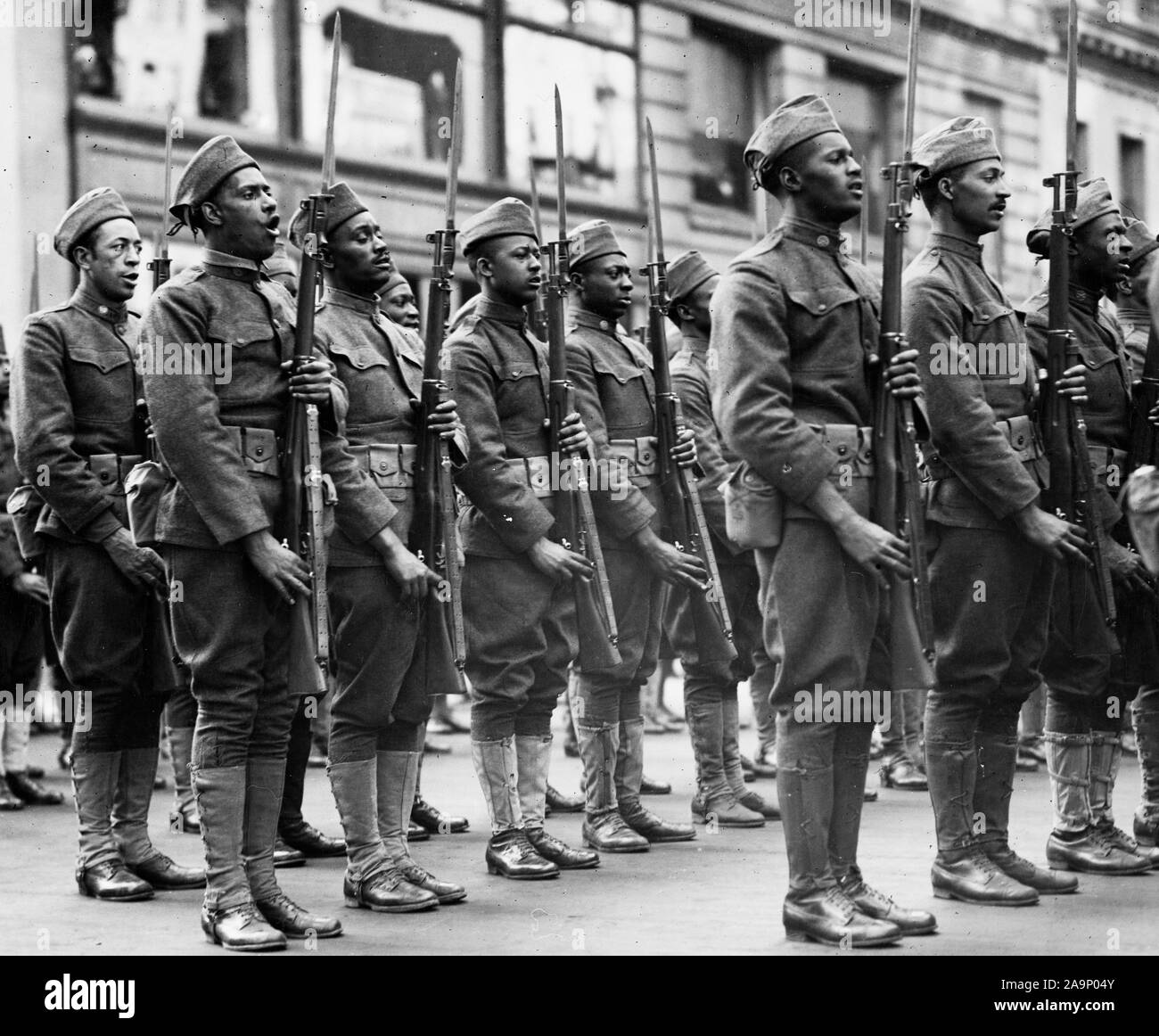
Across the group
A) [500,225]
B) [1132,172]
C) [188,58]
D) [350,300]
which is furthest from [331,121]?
[1132,172]

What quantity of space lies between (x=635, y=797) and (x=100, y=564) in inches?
92.6

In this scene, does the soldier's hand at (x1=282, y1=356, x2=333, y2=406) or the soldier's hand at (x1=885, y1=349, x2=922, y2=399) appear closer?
the soldier's hand at (x1=885, y1=349, x2=922, y2=399)

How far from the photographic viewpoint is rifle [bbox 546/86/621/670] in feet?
22.6

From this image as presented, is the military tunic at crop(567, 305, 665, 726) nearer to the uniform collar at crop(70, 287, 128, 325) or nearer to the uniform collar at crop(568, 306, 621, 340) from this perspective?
the uniform collar at crop(568, 306, 621, 340)

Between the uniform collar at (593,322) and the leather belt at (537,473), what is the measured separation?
3.08 ft

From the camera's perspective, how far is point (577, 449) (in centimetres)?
685

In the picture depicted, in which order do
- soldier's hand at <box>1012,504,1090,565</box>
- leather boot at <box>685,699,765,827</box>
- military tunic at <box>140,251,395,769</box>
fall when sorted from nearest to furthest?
military tunic at <box>140,251,395,769</box> → soldier's hand at <box>1012,504,1090,565</box> → leather boot at <box>685,699,765,827</box>

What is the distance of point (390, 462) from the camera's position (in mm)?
6215

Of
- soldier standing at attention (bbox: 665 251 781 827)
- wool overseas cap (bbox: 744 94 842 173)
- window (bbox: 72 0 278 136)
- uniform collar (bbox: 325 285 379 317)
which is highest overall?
window (bbox: 72 0 278 136)

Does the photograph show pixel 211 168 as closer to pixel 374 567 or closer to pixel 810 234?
pixel 374 567

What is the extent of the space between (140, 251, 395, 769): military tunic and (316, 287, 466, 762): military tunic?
44 centimetres

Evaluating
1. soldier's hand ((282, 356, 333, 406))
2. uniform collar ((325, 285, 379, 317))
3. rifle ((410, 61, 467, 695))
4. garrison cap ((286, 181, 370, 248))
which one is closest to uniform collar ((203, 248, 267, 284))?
soldier's hand ((282, 356, 333, 406))

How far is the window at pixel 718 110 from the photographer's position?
60.6ft
